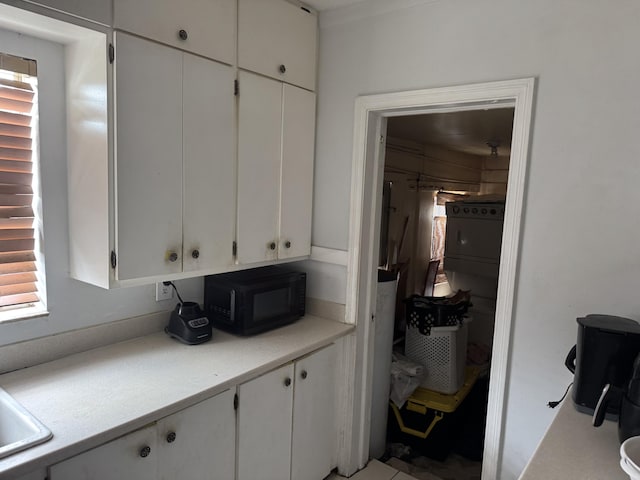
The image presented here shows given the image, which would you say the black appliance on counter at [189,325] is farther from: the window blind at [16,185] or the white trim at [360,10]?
the white trim at [360,10]

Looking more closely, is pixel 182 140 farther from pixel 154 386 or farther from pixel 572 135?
pixel 572 135

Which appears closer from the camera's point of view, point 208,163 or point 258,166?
point 208,163

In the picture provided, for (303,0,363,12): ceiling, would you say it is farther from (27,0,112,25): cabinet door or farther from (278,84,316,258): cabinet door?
(27,0,112,25): cabinet door

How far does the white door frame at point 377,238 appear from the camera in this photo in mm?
1703

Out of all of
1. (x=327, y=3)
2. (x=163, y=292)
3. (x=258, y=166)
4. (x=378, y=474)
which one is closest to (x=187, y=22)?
(x=258, y=166)

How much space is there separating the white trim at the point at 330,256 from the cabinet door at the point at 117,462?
120cm

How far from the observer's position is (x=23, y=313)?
1617 mm

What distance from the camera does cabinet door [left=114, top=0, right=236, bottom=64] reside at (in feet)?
4.83

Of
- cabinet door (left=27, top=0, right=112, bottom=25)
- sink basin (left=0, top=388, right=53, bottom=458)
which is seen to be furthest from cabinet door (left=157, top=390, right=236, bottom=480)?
cabinet door (left=27, top=0, right=112, bottom=25)


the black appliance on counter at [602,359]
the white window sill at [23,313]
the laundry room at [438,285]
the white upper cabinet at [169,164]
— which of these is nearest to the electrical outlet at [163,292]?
the white upper cabinet at [169,164]

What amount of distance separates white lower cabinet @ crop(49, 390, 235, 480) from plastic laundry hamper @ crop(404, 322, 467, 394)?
1656 mm

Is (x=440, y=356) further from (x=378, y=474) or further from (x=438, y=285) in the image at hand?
(x=438, y=285)

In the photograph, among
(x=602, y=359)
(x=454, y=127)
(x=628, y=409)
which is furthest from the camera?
(x=454, y=127)

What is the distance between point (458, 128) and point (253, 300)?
2139 millimetres
